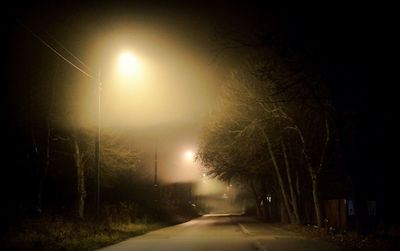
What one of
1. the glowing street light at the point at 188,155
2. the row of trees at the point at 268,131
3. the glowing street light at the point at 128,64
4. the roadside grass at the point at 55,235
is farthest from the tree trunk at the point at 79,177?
the glowing street light at the point at 188,155

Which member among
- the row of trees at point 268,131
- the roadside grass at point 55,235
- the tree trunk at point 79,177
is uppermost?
the row of trees at point 268,131

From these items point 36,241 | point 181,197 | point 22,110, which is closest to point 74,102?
point 22,110

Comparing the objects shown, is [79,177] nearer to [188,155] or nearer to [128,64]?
[128,64]

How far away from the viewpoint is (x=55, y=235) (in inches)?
687

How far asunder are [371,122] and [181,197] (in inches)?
2300

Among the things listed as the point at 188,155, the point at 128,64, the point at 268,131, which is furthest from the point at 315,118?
the point at 188,155

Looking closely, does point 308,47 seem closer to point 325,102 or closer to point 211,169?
point 325,102

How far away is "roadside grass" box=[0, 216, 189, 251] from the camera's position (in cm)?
1536

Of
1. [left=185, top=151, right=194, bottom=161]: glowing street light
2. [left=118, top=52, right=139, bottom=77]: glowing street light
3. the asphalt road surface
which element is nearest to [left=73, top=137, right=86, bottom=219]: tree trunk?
the asphalt road surface

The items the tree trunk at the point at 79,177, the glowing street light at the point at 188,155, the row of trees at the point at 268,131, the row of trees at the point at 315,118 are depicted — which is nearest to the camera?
the row of trees at the point at 315,118

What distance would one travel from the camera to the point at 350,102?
55.5 feet

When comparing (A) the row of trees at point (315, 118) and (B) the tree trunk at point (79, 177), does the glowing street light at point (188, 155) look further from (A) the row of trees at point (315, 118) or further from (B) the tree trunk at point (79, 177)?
(B) the tree trunk at point (79, 177)

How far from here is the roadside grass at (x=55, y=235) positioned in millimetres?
15359

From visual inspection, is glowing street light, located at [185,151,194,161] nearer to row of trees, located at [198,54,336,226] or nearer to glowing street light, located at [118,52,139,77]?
row of trees, located at [198,54,336,226]
